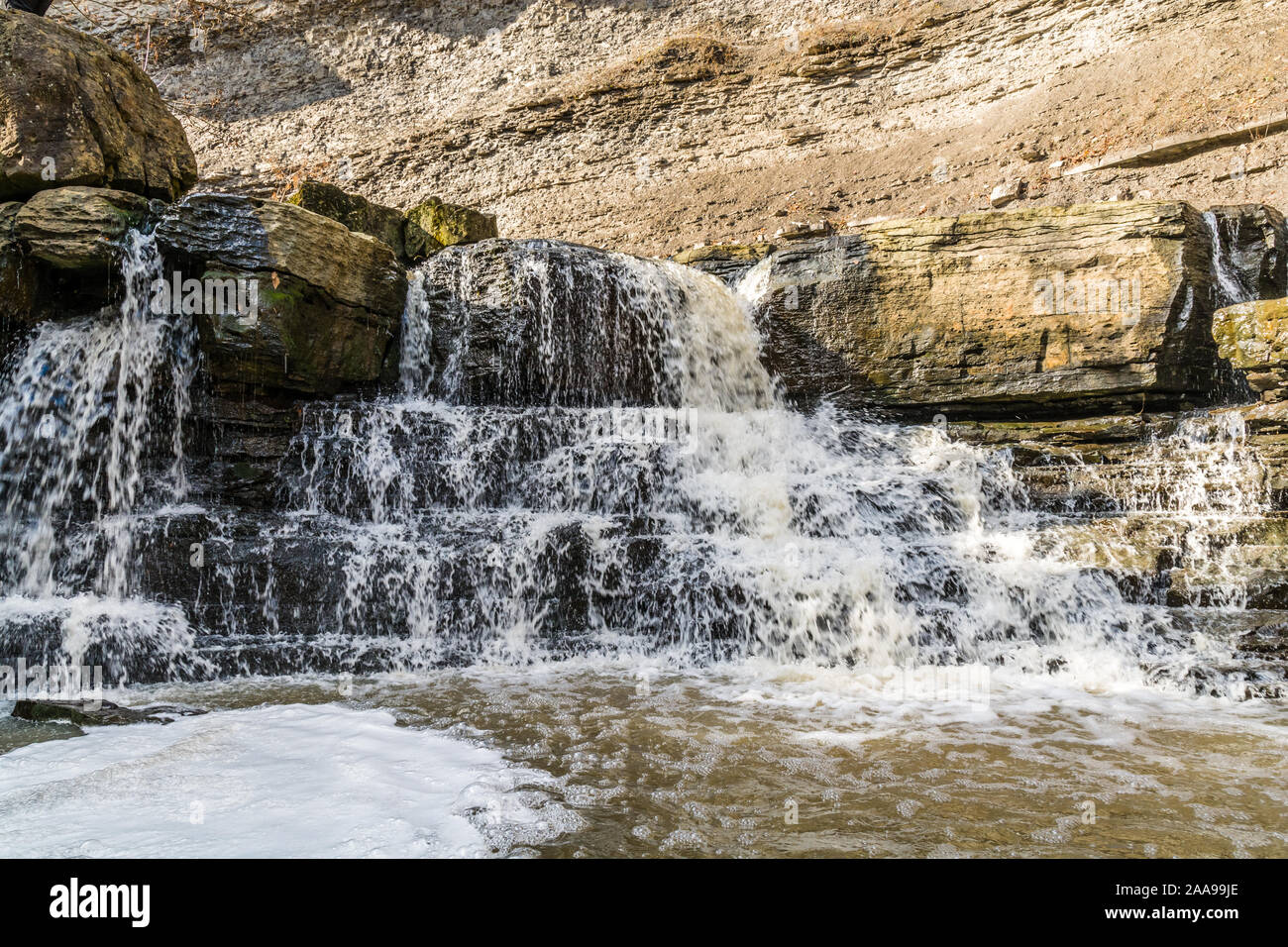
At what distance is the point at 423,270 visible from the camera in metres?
7.51

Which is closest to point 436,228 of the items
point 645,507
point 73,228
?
point 73,228

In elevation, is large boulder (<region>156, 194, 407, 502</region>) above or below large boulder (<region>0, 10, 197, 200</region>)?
below

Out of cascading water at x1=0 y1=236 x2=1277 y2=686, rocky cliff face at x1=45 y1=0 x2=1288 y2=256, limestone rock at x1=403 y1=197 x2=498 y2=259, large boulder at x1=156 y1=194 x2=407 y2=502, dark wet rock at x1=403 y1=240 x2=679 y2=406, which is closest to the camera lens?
cascading water at x1=0 y1=236 x2=1277 y2=686

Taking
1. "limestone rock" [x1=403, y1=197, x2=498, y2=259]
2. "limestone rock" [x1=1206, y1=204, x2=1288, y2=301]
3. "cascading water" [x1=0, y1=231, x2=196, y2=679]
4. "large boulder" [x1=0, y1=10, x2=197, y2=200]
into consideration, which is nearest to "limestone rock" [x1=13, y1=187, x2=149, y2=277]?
"cascading water" [x1=0, y1=231, x2=196, y2=679]

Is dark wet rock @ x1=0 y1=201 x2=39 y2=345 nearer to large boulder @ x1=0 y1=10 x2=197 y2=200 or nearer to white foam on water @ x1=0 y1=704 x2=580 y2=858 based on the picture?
large boulder @ x1=0 y1=10 x2=197 y2=200

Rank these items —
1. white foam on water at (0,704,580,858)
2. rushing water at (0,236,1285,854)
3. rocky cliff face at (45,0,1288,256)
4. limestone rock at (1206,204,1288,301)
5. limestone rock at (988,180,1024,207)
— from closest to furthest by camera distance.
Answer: white foam on water at (0,704,580,858), rushing water at (0,236,1285,854), limestone rock at (1206,204,1288,301), rocky cliff face at (45,0,1288,256), limestone rock at (988,180,1024,207)

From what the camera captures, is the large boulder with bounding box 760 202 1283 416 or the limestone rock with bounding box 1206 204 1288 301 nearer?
the large boulder with bounding box 760 202 1283 416

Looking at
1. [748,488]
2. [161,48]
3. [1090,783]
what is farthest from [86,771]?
[161,48]

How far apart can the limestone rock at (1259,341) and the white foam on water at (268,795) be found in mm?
5478

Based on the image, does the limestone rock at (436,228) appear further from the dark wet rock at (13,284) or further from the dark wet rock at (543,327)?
the dark wet rock at (13,284)

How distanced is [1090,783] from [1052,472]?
3.63m

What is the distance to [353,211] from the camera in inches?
332

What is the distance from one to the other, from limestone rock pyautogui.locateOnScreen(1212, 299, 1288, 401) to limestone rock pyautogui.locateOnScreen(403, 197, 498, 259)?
695 centimetres

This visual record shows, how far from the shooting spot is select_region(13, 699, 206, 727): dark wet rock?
134 inches
